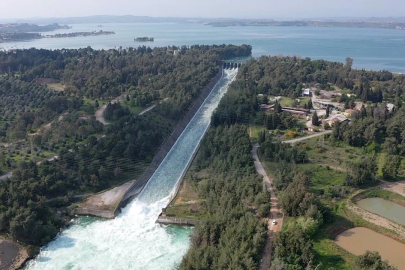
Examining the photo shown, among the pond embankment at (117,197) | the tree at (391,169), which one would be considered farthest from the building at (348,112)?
the pond embankment at (117,197)

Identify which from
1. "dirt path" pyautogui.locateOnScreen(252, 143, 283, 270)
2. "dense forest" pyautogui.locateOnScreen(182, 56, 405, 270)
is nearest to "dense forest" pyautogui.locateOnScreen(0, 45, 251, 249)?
"dense forest" pyautogui.locateOnScreen(182, 56, 405, 270)

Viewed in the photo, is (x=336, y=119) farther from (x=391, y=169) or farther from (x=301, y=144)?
(x=391, y=169)

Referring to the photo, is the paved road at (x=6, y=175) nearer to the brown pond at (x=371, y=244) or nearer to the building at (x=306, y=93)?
the brown pond at (x=371, y=244)

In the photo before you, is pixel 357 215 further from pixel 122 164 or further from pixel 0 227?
pixel 0 227

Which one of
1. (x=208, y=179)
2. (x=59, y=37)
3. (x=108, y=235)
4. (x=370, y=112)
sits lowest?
(x=108, y=235)

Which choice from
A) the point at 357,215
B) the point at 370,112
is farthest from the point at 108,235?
the point at 370,112

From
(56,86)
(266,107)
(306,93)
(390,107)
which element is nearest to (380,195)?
(266,107)

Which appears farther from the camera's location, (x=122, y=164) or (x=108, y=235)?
(x=122, y=164)
